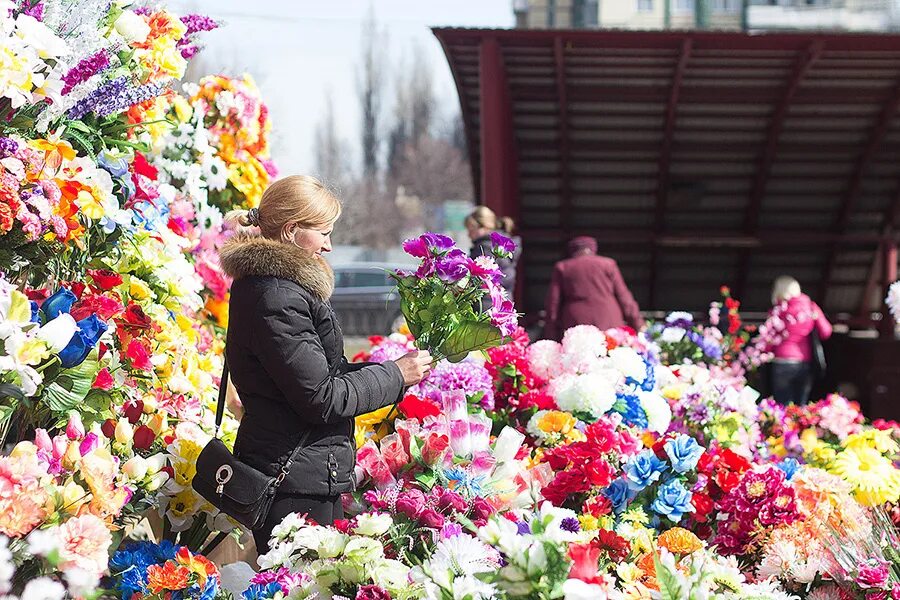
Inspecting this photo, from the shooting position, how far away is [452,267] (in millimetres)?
2896

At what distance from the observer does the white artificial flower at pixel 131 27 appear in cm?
292

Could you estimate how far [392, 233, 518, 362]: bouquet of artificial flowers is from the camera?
2.88 m

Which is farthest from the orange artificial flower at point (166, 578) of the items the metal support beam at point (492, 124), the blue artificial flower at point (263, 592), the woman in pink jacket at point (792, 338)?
the metal support beam at point (492, 124)

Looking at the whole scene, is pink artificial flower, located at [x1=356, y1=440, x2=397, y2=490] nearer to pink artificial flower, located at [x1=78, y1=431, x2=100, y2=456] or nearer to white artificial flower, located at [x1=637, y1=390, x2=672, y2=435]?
pink artificial flower, located at [x1=78, y1=431, x2=100, y2=456]

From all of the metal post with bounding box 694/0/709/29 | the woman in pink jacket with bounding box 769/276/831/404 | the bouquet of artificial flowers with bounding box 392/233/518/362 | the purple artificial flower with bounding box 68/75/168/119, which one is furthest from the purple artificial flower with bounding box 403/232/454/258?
the metal post with bounding box 694/0/709/29

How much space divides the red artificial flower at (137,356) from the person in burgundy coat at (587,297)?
3988 millimetres

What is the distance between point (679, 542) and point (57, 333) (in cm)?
158

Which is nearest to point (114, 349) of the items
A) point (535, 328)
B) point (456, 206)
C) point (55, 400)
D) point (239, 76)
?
point (55, 400)

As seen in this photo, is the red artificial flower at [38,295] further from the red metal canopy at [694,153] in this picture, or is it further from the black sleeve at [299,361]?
the red metal canopy at [694,153]

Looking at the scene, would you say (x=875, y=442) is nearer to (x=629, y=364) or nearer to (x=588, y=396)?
(x=629, y=364)

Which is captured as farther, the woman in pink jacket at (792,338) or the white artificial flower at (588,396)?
the woman in pink jacket at (792,338)

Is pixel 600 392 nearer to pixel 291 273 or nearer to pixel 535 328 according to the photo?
pixel 291 273

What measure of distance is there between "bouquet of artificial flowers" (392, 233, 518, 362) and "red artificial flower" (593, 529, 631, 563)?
563 millimetres

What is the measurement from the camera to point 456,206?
40.7 metres
